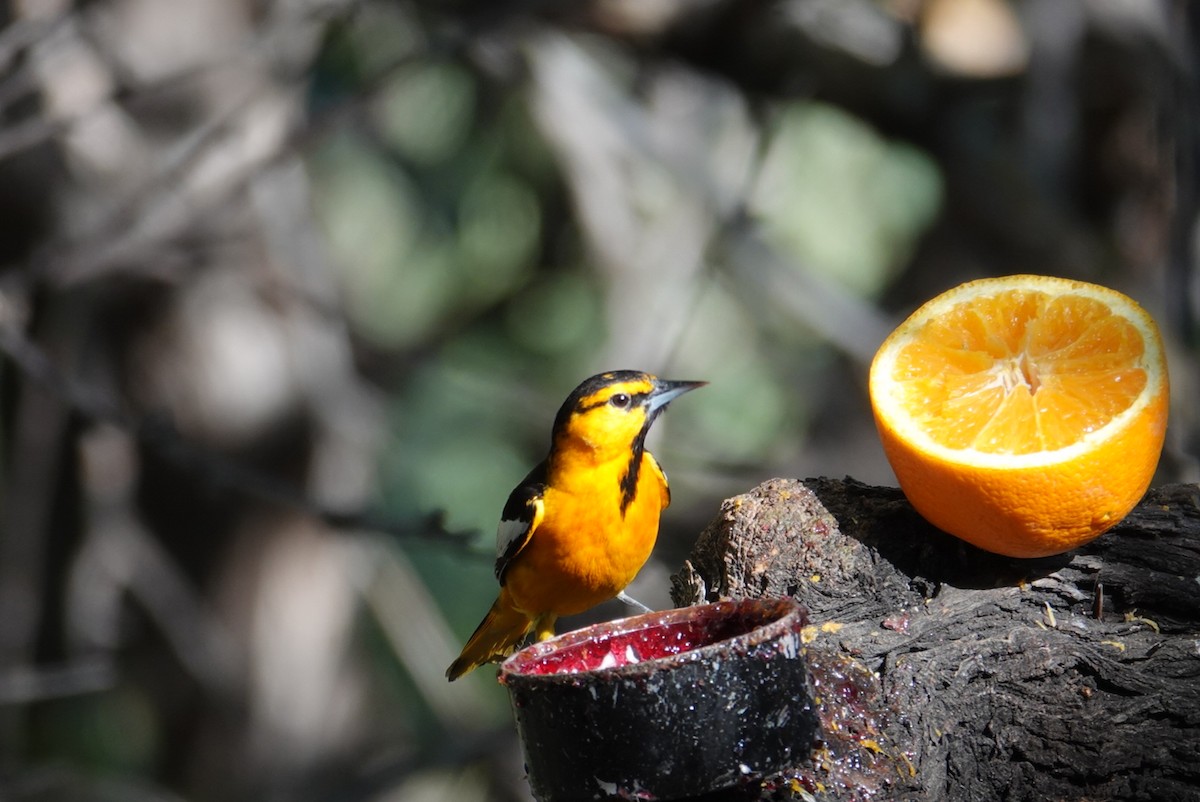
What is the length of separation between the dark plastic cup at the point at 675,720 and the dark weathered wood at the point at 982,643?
23cm

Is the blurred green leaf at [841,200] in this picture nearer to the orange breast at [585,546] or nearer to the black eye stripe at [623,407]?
the black eye stripe at [623,407]

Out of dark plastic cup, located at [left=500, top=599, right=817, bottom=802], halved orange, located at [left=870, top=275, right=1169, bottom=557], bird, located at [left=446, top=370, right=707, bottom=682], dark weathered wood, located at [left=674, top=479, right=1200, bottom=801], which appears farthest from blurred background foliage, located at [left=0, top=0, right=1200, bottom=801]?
dark plastic cup, located at [left=500, top=599, right=817, bottom=802]

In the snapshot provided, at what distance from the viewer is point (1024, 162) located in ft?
20.3

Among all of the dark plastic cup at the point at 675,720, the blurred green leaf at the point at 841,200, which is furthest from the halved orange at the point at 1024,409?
the blurred green leaf at the point at 841,200

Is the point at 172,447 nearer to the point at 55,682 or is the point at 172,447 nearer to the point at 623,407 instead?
the point at 623,407

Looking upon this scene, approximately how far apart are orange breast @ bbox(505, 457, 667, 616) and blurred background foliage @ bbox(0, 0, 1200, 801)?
1.43 meters

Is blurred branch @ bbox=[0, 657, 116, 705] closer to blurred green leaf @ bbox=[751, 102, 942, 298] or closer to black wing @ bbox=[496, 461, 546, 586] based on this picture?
black wing @ bbox=[496, 461, 546, 586]

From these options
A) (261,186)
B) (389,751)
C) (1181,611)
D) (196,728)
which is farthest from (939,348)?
(389,751)

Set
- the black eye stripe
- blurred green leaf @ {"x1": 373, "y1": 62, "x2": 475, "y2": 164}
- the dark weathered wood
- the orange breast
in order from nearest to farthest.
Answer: the dark weathered wood < the orange breast < the black eye stripe < blurred green leaf @ {"x1": 373, "y1": 62, "x2": 475, "y2": 164}

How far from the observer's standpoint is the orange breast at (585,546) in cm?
286

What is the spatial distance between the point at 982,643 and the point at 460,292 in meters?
5.65

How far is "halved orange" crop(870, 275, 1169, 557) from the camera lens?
7.01 ft

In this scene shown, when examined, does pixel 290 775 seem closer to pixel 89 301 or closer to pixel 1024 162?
pixel 89 301

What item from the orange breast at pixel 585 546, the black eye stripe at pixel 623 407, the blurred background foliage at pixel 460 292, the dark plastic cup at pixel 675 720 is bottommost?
the dark plastic cup at pixel 675 720
